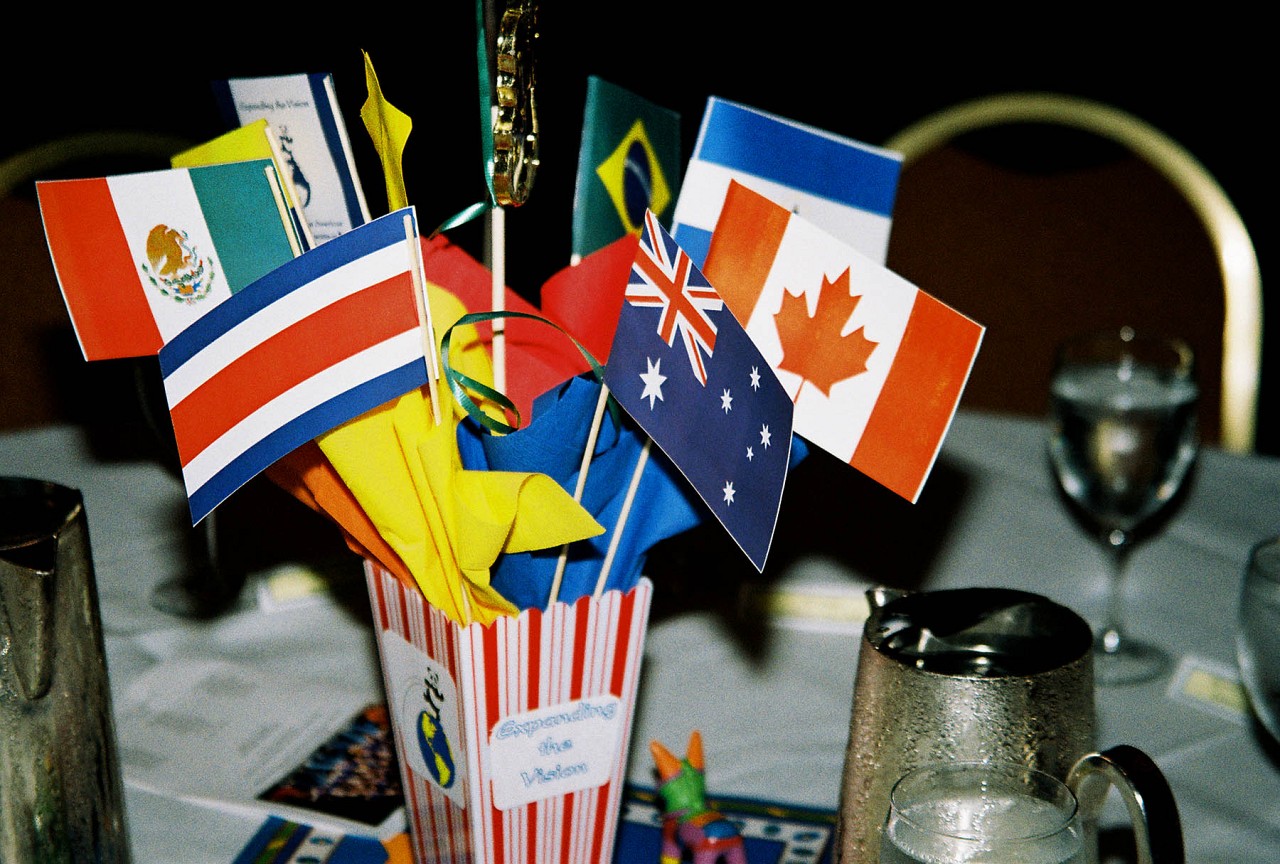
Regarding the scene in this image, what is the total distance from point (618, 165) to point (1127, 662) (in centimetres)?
42

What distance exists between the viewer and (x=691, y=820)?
0.57 meters

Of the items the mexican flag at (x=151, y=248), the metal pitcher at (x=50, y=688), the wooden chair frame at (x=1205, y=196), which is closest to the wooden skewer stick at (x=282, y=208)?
the mexican flag at (x=151, y=248)

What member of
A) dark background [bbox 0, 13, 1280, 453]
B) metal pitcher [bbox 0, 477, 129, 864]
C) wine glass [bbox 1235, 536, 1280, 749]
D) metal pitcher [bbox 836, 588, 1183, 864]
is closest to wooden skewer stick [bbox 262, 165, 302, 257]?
metal pitcher [bbox 0, 477, 129, 864]

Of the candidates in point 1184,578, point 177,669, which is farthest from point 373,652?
point 1184,578

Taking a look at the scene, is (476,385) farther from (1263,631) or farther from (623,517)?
(1263,631)

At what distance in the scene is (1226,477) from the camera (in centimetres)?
99

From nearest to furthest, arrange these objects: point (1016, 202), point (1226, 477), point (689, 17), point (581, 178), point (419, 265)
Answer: point (419, 265) → point (581, 178) → point (1226, 477) → point (1016, 202) → point (689, 17)

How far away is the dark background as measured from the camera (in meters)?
2.51

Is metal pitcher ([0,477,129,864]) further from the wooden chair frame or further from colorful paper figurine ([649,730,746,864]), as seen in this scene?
the wooden chair frame

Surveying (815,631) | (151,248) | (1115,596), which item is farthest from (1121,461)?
(151,248)

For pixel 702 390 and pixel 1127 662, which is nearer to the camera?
pixel 702 390

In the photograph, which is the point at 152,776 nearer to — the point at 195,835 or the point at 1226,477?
the point at 195,835

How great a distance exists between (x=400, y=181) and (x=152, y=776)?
1.11ft

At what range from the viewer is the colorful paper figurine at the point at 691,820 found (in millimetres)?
567
